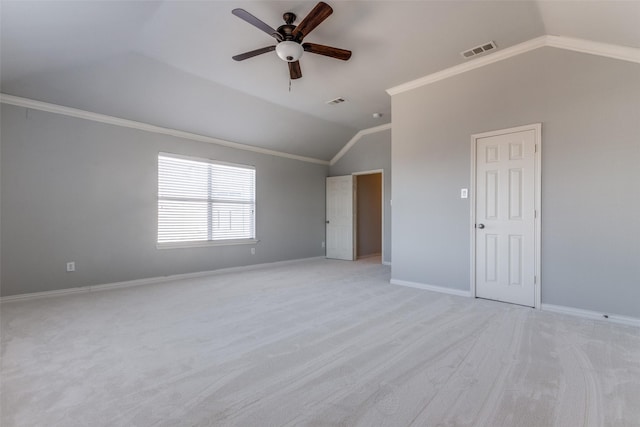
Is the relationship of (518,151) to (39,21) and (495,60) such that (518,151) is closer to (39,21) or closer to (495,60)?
(495,60)

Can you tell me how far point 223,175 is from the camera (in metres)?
5.84

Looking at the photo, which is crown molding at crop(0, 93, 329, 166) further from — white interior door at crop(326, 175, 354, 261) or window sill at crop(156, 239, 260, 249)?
white interior door at crop(326, 175, 354, 261)

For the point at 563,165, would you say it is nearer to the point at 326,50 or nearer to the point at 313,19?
the point at 326,50

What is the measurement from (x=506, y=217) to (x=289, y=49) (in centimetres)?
312

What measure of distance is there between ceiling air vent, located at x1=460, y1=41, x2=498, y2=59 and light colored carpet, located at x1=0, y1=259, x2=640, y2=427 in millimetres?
3010

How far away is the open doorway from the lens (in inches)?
305

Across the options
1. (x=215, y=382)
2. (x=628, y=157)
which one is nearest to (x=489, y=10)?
(x=628, y=157)

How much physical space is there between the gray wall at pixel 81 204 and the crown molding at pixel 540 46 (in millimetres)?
3977

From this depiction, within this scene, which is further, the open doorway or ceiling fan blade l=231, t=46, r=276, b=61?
the open doorway

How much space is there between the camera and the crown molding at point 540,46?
2942 mm

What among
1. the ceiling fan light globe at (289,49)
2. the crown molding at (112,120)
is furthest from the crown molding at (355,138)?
the ceiling fan light globe at (289,49)

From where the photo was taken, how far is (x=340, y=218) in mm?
7520

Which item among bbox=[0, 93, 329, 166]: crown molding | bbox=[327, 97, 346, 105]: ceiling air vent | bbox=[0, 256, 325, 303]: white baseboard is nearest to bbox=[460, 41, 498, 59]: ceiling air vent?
bbox=[327, 97, 346, 105]: ceiling air vent

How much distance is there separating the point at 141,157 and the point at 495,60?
5199 millimetres
